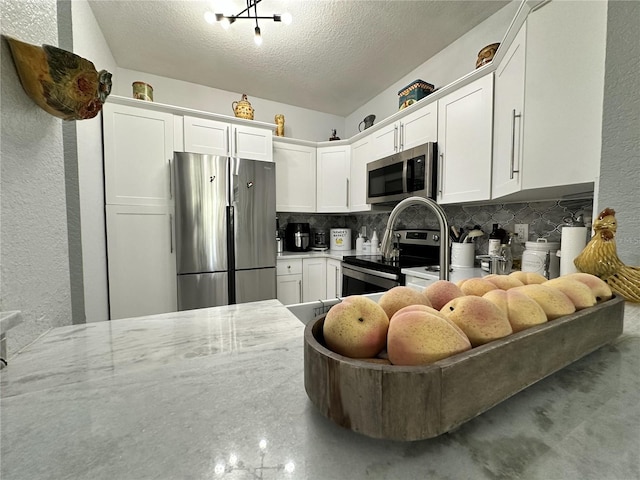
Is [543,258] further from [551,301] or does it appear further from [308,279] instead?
[308,279]

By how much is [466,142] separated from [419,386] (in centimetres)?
189

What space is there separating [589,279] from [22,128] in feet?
4.28

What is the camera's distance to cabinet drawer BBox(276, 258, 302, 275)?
2.67 metres

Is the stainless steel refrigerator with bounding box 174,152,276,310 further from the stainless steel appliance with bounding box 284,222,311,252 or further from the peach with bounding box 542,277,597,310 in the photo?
the peach with bounding box 542,277,597,310

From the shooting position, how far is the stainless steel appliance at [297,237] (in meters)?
3.11

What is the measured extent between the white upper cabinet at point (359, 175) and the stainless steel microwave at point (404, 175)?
0.16m

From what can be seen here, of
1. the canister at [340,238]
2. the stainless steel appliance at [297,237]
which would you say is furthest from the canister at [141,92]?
the canister at [340,238]

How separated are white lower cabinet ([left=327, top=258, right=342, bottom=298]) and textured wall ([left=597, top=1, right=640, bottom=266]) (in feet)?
6.27

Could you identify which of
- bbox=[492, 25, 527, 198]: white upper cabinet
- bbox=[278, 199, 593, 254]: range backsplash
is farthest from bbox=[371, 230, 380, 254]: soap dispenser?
bbox=[492, 25, 527, 198]: white upper cabinet

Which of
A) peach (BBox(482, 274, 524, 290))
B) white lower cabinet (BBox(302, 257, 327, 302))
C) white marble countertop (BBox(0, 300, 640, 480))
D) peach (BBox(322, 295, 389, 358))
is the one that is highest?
peach (BBox(482, 274, 524, 290))

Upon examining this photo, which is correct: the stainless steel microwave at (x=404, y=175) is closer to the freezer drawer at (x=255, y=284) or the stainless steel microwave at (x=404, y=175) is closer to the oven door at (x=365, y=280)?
the oven door at (x=365, y=280)

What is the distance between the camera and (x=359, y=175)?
287cm

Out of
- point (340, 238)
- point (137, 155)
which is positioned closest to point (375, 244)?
point (340, 238)

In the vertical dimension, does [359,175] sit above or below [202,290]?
above
